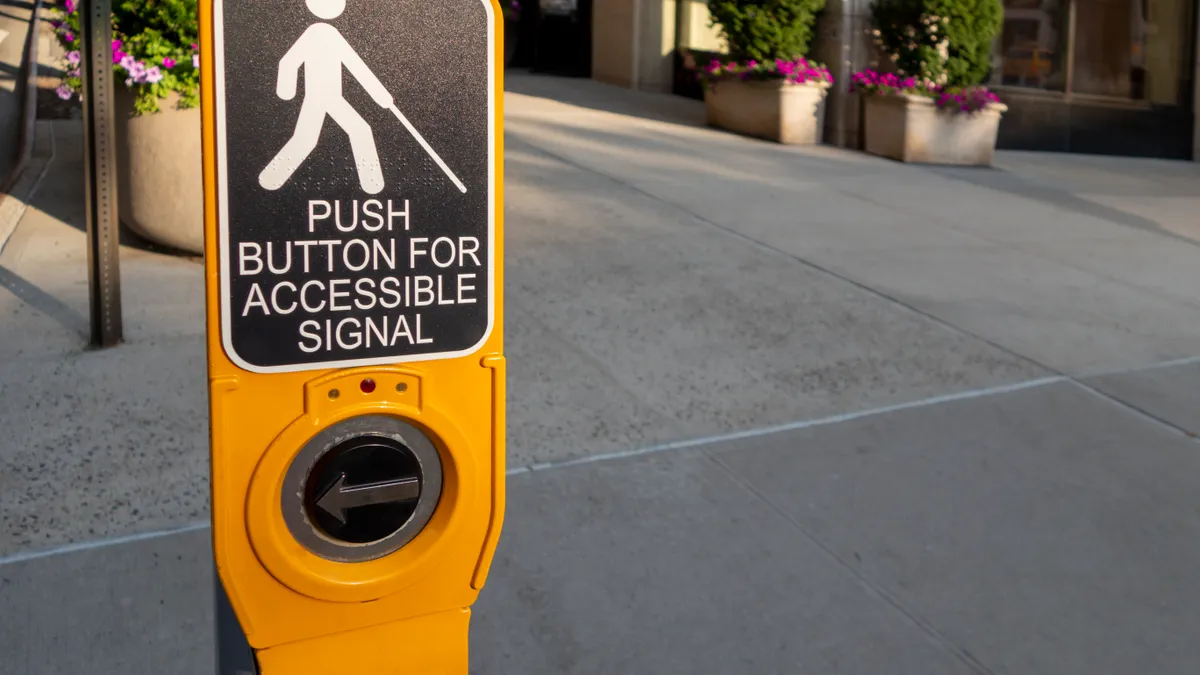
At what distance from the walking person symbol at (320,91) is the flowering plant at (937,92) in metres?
10.1

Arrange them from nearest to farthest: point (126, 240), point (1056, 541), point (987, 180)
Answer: point (1056, 541)
point (126, 240)
point (987, 180)

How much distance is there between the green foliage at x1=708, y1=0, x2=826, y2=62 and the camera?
11344mm

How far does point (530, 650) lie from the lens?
3.15 metres

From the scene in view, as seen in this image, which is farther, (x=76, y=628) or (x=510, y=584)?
(x=510, y=584)

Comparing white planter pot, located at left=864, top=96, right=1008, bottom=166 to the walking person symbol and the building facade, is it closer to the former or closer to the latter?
the building facade

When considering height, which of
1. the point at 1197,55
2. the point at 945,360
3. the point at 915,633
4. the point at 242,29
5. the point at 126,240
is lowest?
the point at 915,633

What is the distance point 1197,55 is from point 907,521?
1307 centimetres

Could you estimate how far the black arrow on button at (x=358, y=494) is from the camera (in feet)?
5.46

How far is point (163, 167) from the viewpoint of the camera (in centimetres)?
604

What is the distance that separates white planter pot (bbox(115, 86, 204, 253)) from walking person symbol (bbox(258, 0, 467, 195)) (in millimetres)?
4707

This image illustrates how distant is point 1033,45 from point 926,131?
3908mm

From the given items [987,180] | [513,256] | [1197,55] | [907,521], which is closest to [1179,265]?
[987,180]

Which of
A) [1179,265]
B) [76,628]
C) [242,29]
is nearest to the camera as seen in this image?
[242,29]

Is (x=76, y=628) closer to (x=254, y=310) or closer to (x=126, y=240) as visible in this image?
(x=254, y=310)
